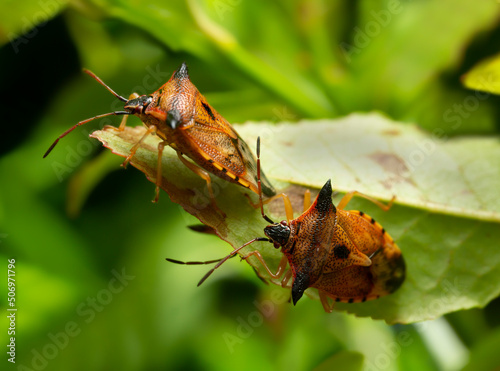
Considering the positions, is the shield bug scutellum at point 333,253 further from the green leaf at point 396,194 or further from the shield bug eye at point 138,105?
the shield bug eye at point 138,105

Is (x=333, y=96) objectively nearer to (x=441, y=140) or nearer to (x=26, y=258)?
(x=441, y=140)

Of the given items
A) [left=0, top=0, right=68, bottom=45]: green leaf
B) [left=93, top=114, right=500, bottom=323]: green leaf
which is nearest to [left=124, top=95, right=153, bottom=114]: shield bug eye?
[left=93, top=114, right=500, bottom=323]: green leaf

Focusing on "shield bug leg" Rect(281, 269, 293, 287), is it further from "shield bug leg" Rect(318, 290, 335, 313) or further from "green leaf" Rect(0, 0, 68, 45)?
"green leaf" Rect(0, 0, 68, 45)

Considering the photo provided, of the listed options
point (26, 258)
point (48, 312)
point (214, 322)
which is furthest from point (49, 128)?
point (214, 322)

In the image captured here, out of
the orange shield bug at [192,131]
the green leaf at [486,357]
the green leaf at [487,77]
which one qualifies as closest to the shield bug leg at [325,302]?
the orange shield bug at [192,131]

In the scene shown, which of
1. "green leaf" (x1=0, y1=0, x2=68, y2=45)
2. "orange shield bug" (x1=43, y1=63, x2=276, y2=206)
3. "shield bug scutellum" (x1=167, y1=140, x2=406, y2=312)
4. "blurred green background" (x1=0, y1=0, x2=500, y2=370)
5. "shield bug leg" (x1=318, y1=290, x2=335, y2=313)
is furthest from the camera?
"blurred green background" (x1=0, y1=0, x2=500, y2=370)
